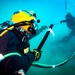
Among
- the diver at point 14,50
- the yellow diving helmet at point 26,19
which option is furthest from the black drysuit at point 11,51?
the yellow diving helmet at point 26,19

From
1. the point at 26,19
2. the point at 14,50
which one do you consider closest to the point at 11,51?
the point at 14,50

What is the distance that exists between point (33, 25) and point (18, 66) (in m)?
0.84

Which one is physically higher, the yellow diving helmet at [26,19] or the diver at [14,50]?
the yellow diving helmet at [26,19]

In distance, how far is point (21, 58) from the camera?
7.81ft

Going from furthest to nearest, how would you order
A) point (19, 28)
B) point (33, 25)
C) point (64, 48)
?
1. point (64, 48)
2. point (33, 25)
3. point (19, 28)

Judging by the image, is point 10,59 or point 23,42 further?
point 23,42

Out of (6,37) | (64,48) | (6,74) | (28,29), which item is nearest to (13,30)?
(6,37)

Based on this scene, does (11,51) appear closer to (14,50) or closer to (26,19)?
(14,50)

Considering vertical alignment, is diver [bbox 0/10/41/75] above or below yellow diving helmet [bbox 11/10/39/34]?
below

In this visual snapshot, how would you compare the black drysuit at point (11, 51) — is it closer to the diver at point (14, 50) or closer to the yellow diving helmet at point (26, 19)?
the diver at point (14, 50)

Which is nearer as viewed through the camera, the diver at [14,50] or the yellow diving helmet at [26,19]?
the diver at [14,50]

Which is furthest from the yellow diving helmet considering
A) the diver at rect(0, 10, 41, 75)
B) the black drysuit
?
the black drysuit

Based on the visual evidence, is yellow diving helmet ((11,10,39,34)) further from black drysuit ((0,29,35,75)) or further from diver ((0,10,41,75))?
black drysuit ((0,29,35,75))

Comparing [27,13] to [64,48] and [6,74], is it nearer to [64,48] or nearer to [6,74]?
[6,74]
